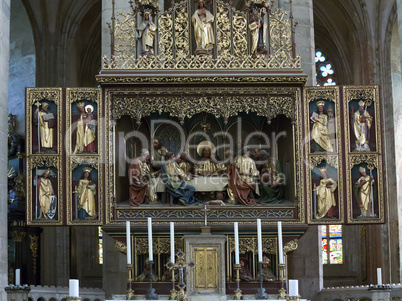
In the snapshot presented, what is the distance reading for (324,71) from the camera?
3728 cm

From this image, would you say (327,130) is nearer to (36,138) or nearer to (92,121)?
(92,121)

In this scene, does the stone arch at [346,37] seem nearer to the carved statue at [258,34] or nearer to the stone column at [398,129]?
the stone column at [398,129]

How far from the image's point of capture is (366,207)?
57.4 ft

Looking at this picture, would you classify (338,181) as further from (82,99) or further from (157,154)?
(82,99)

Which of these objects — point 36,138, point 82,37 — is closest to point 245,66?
point 36,138

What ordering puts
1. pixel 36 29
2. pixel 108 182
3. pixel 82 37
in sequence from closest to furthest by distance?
1. pixel 108 182
2. pixel 36 29
3. pixel 82 37

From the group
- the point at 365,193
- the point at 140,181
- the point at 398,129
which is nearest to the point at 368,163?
the point at 365,193

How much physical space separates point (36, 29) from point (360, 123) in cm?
1525

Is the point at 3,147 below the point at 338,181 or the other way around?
the other way around

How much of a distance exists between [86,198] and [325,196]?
4733mm

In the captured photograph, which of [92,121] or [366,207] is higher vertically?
[92,121]

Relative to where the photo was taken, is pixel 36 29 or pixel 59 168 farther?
pixel 36 29

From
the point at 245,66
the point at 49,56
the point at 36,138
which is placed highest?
the point at 49,56

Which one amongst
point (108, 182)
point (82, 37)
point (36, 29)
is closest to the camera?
point (108, 182)
